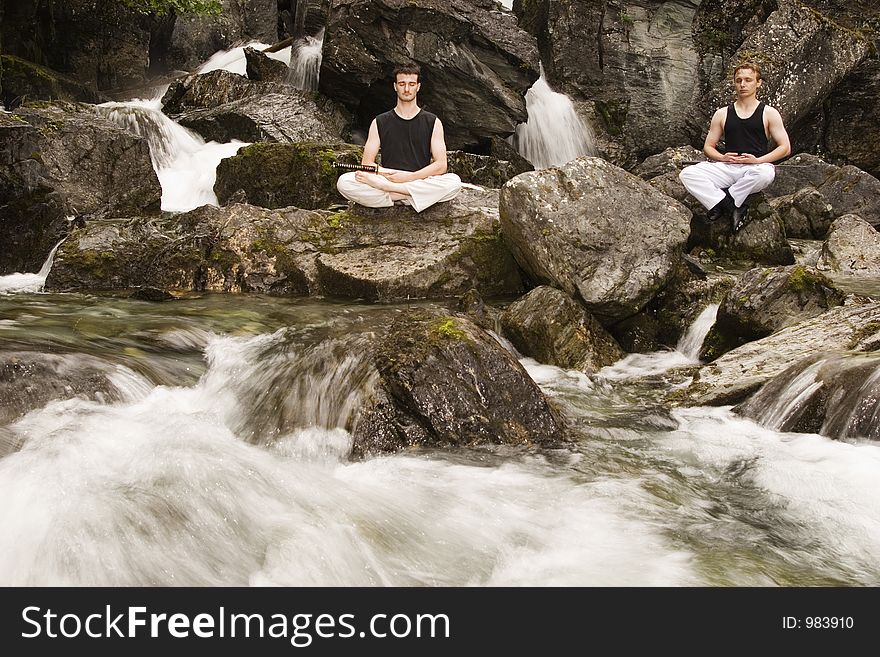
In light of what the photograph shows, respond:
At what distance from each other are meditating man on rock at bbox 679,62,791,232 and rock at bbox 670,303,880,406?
9.71 feet

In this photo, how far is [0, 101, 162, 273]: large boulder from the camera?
8.80m

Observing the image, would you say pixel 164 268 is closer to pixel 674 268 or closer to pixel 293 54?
pixel 674 268

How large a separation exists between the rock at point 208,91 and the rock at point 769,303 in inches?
499

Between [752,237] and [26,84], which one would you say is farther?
[26,84]

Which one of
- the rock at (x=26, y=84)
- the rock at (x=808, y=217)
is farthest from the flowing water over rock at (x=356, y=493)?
the rock at (x=26, y=84)

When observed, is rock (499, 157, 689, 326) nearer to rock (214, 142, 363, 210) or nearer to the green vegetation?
rock (214, 142, 363, 210)

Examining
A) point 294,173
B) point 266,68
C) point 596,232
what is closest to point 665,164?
point 294,173

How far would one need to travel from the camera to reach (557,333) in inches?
252

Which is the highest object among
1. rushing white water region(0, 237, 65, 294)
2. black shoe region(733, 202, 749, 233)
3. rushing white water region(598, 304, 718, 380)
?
black shoe region(733, 202, 749, 233)

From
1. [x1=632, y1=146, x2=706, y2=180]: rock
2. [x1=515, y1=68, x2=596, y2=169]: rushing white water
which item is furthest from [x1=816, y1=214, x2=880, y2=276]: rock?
[x1=515, y1=68, x2=596, y2=169]: rushing white water

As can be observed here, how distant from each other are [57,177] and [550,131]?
38.2 feet

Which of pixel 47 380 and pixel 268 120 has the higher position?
pixel 268 120

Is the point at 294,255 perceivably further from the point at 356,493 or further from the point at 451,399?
the point at 356,493

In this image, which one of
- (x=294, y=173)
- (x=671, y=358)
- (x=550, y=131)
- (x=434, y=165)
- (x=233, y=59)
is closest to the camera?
(x=671, y=358)
